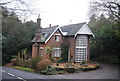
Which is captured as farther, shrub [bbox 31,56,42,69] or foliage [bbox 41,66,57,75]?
shrub [bbox 31,56,42,69]

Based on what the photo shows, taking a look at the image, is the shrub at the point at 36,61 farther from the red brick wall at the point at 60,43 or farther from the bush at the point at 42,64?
the red brick wall at the point at 60,43

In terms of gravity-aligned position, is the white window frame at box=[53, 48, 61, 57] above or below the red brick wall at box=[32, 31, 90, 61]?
below

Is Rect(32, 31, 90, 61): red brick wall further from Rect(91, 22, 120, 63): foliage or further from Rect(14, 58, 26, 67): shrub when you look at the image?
Rect(14, 58, 26, 67): shrub

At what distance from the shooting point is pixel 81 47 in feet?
99.0

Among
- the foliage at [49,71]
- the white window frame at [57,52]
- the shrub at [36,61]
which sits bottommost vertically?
the foliage at [49,71]

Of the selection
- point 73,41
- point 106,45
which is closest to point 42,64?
point 73,41

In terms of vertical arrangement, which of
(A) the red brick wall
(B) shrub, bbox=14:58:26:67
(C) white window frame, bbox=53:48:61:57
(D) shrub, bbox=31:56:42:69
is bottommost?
(B) shrub, bbox=14:58:26:67

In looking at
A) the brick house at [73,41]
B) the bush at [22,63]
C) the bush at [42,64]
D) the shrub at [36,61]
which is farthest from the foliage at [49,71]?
the brick house at [73,41]

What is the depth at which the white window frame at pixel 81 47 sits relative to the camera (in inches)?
1180

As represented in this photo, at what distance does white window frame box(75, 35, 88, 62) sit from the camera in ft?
98.4

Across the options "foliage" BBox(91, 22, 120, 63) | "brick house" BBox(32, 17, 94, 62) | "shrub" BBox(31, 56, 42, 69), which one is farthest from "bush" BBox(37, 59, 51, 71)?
"foliage" BBox(91, 22, 120, 63)

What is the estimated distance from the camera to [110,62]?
28703 mm

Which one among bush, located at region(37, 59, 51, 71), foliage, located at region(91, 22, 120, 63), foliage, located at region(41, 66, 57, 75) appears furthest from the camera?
foliage, located at region(91, 22, 120, 63)

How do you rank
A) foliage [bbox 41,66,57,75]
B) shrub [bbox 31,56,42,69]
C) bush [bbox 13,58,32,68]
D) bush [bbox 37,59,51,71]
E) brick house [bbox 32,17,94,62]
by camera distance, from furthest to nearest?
brick house [bbox 32,17,94,62], bush [bbox 13,58,32,68], shrub [bbox 31,56,42,69], bush [bbox 37,59,51,71], foliage [bbox 41,66,57,75]
